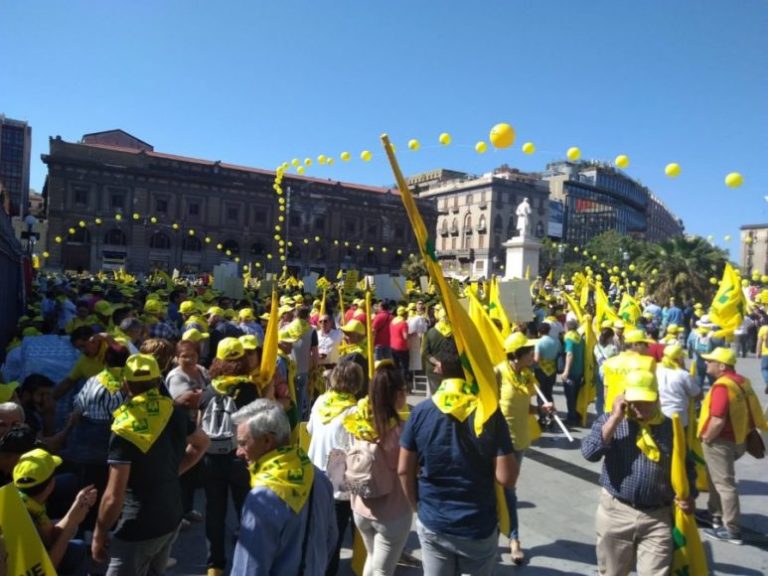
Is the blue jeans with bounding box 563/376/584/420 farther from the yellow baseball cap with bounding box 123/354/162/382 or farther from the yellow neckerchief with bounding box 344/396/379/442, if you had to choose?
the yellow baseball cap with bounding box 123/354/162/382

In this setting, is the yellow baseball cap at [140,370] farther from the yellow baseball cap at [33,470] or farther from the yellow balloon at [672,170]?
the yellow balloon at [672,170]

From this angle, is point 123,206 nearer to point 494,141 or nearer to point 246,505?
point 494,141

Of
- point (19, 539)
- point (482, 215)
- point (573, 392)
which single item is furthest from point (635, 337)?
point (482, 215)

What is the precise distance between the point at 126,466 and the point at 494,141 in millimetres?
4882

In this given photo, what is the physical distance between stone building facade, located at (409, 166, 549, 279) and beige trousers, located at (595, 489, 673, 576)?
222 feet

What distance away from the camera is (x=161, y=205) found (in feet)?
170

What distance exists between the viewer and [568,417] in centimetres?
Result: 834

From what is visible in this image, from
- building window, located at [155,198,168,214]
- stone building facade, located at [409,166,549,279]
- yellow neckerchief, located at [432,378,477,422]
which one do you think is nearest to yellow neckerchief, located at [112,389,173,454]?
yellow neckerchief, located at [432,378,477,422]

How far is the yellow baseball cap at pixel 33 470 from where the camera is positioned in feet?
7.66

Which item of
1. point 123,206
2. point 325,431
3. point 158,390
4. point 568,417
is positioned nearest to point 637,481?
point 325,431

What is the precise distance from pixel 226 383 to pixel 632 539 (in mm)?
2651

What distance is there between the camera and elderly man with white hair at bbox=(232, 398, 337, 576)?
2.13 m

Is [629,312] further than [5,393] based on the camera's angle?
Yes

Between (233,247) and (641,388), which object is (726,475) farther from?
(233,247)
